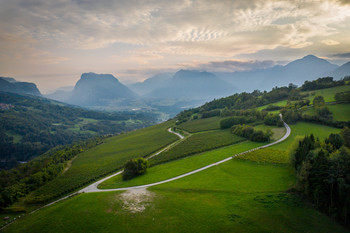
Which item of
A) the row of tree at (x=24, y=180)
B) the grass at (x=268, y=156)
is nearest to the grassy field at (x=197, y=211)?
the grass at (x=268, y=156)

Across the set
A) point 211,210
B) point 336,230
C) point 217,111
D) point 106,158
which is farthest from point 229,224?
point 217,111

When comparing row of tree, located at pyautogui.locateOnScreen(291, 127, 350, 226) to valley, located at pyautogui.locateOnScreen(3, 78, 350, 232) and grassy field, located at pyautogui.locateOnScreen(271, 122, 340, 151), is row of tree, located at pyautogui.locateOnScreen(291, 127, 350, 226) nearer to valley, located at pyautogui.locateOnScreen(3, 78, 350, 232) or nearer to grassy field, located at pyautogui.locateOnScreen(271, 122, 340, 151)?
valley, located at pyautogui.locateOnScreen(3, 78, 350, 232)

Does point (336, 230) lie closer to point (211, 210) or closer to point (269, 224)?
point (269, 224)

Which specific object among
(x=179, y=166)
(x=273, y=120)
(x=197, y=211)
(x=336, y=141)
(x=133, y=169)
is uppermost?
(x=273, y=120)

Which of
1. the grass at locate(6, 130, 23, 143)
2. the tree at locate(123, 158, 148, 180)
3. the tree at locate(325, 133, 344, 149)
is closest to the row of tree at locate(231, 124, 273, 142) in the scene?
the tree at locate(325, 133, 344, 149)

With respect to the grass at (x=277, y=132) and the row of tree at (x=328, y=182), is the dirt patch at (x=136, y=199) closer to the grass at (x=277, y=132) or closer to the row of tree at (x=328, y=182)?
the row of tree at (x=328, y=182)

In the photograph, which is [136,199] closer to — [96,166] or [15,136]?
Result: [96,166]

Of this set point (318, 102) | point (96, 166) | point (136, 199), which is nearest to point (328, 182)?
point (136, 199)
